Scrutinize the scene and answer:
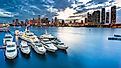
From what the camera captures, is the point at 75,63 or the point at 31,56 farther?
the point at 31,56

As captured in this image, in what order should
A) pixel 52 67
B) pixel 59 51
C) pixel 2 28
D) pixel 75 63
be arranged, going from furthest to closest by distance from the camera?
pixel 2 28 < pixel 59 51 < pixel 75 63 < pixel 52 67

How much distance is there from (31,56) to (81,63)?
7.44ft

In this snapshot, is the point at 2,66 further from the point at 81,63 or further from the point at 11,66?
the point at 81,63

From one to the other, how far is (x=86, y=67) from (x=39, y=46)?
285 centimetres

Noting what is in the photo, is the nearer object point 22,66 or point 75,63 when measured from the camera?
point 22,66

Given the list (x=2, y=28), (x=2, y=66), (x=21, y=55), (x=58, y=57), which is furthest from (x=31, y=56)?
(x=2, y=28)

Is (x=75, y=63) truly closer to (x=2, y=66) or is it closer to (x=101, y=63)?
(x=101, y=63)

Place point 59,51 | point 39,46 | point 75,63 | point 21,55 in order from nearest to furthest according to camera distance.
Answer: point 75,63, point 21,55, point 39,46, point 59,51

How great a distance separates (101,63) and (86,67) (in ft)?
2.77

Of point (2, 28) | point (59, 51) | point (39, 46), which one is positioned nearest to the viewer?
point (39, 46)

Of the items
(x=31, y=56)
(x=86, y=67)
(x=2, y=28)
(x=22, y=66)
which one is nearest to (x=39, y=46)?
(x=31, y=56)

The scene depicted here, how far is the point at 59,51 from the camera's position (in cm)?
952

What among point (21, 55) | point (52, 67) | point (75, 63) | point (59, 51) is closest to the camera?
point (52, 67)

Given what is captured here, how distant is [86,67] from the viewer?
685 centimetres
